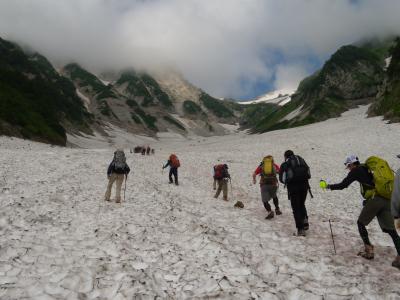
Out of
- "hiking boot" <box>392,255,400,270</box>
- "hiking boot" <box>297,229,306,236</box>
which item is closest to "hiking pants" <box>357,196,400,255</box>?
"hiking boot" <box>392,255,400,270</box>

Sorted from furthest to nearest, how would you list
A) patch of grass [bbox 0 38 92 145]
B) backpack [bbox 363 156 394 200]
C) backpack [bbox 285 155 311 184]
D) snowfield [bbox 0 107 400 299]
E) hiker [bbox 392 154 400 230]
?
patch of grass [bbox 0 38 92 145], backpack [bbox 285 155 311 184], backpack [bbox 363 156 394 200], hiker [bbox 392 154 400 230], snowfield [bbox 0 107 400 299]

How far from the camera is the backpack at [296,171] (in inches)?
429

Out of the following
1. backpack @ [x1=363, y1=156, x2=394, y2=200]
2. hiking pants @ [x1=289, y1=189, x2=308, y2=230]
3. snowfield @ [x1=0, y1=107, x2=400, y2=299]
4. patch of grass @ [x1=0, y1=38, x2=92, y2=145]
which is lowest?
snowfield @ [x1=0, y1=107, x2=400, y2=299]

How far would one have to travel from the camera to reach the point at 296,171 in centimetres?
1094

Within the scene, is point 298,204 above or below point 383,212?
below

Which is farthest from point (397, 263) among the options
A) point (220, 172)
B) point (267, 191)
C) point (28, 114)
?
point (28, 114)

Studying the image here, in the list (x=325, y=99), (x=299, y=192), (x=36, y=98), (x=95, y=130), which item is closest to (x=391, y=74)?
(x=325, y=99)

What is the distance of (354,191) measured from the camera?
72.7ft

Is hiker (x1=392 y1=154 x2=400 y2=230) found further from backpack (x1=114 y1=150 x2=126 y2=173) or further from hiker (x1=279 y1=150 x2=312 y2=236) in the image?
backpack (x1=114 y1=150 x2=126 y2=173)

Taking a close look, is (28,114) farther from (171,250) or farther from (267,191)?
(171,250)

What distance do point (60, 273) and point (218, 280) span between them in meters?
3.55

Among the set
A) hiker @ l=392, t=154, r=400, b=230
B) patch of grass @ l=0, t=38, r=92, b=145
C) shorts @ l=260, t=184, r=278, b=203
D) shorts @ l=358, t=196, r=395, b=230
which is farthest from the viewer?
patch of grass @ l=0, t=38, r=92, b=145

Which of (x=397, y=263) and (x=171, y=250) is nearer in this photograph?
(x=397, y=263)

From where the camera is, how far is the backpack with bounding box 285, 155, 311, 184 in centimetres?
1089
